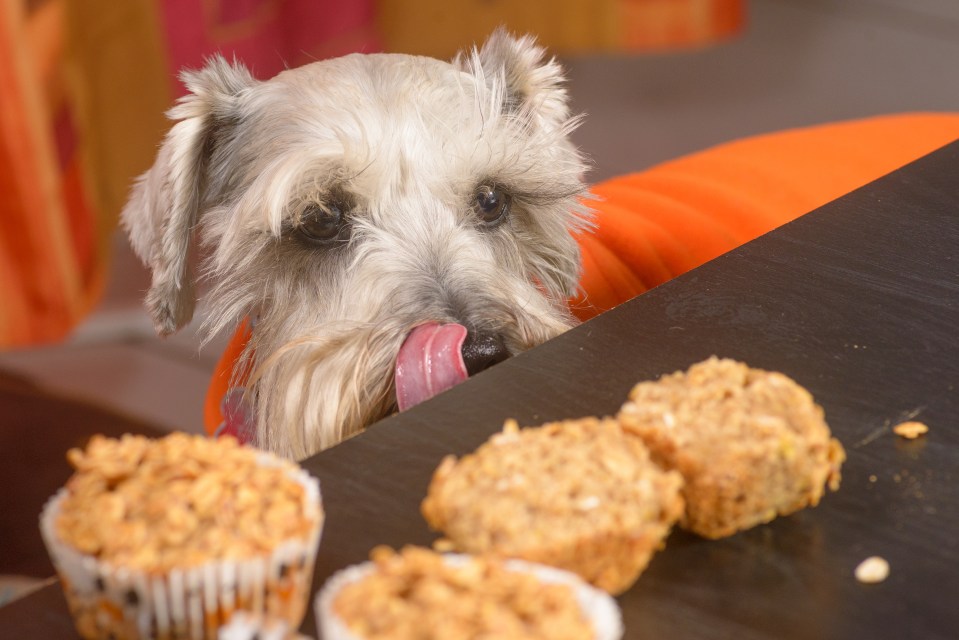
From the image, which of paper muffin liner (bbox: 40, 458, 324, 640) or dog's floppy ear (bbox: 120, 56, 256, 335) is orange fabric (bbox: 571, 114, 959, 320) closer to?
dog's floppy ear (bbox: 120, 56, 256, 335)

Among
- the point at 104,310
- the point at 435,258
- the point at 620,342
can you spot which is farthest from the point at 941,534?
the point at 104,310

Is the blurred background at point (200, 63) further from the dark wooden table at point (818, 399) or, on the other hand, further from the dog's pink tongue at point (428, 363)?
the dark wooden table at point (818, 399)

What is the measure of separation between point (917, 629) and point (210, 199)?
142cm

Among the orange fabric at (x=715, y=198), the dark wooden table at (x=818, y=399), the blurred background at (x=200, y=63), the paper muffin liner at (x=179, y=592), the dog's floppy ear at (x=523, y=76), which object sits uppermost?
the paper muffin liner at (x=179, y=592)

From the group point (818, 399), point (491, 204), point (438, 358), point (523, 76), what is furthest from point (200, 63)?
point (818, 399)

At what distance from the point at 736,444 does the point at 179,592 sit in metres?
0.38

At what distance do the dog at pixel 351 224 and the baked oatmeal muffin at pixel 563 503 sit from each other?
72cm

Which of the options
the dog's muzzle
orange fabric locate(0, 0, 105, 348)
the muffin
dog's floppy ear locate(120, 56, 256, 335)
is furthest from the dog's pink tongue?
orange fabric locate(0, 0, 105, 348)

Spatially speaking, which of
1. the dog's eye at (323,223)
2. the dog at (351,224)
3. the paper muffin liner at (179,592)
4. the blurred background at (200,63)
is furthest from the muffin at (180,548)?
the blurred background at (200,63)

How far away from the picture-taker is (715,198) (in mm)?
2141

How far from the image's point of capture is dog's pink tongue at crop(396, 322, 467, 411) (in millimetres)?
1407

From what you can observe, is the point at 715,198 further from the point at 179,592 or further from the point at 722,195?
the point at 179,592

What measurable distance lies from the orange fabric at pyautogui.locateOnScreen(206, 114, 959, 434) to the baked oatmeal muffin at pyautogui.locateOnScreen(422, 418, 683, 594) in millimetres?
1200

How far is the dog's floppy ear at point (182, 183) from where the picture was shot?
72.5 inches
